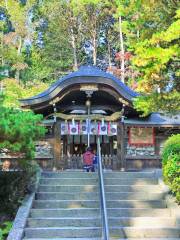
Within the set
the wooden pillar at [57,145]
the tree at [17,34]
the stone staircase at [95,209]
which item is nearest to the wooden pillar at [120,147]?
the wooden pillar at [57,145]

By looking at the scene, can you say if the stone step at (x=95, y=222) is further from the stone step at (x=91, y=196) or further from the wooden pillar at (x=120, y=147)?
the wooden pillar at (x=120, y=147)

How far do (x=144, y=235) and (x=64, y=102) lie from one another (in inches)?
355

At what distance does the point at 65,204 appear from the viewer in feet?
35.1

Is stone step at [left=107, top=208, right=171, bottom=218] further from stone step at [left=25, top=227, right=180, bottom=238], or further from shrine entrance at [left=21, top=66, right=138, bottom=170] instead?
shrine entrance at [left=21, top=66, right=138, bottom=170]

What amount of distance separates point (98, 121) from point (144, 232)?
834 cm

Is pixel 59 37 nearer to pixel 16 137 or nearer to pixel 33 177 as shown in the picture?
pixel 33 177

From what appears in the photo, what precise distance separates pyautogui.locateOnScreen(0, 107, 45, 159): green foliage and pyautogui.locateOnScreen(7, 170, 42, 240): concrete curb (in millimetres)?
1329

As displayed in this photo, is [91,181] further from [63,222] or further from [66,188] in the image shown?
[63,222]

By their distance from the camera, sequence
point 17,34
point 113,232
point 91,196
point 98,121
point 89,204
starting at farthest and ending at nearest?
point 17,34 < point 98,121 < point 91,196 < point 89,204 < point 113,232

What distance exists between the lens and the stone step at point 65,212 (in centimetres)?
1007

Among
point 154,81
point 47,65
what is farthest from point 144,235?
point 47,65

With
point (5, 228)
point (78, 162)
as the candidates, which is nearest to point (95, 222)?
point (5, 228)

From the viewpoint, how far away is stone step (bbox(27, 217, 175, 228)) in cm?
955

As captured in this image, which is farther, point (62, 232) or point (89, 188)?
point (89, 188)
